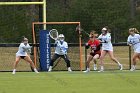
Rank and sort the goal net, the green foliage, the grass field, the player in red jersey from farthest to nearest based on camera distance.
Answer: the green foliage → the goal net → the player in red jersey → the grass field

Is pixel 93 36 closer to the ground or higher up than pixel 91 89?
higher up

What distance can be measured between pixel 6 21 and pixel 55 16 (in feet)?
9.02

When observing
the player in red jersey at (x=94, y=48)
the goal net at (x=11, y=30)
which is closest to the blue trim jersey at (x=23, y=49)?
the player in red jersey at (x=94, y=48)

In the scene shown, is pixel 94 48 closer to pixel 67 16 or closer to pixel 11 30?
pixel 11 30

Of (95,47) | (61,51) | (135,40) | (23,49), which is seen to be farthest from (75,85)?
(135,40)

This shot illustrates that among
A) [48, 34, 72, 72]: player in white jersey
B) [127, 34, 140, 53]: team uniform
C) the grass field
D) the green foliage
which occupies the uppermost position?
the green foliage

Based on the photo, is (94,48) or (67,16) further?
(67,16)

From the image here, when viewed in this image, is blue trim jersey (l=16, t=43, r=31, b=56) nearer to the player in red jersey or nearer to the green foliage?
the player in red jersey

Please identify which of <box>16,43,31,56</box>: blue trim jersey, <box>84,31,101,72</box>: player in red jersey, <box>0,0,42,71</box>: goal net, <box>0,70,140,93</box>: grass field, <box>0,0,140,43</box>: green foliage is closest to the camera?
<box>0,70,140,93</box>: grass field

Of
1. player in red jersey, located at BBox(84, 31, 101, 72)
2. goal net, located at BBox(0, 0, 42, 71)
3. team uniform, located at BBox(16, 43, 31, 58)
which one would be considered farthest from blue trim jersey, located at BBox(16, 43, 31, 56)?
goal net, located at BBox(0, 0, 42, 71)

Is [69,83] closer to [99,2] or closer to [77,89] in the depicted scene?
[77,89]

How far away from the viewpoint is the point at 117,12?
92.8ft

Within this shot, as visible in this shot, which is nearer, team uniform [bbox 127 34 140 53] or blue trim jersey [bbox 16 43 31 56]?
blue trim jersey [bbox 16 43 31 56]

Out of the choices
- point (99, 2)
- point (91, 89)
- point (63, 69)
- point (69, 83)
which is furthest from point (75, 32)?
point (91, 89)
